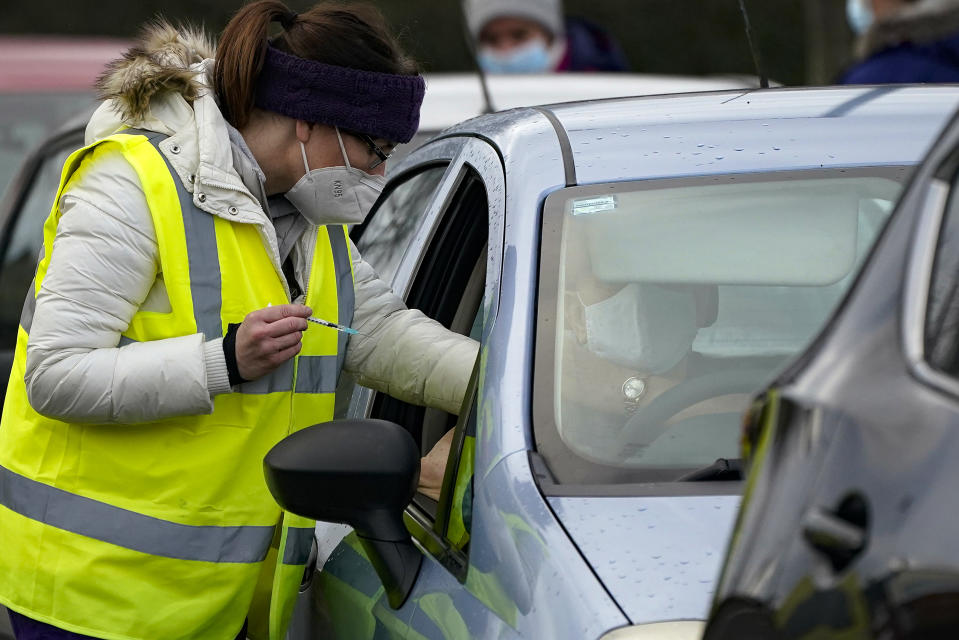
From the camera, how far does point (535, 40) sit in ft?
27.3

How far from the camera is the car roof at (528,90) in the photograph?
19.0 ft

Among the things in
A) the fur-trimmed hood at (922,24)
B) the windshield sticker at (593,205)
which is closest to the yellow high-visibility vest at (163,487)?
the windshield sticker at (593,205)

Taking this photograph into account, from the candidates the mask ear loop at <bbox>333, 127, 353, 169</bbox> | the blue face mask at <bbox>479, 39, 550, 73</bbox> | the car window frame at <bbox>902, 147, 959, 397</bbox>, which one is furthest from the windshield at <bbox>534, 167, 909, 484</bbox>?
the blue face mask at <bbox>479, 39, 550, 73</bbox>

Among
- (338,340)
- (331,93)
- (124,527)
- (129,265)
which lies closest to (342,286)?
(338,340)

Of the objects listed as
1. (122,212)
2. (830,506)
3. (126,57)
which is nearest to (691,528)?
(830,506)

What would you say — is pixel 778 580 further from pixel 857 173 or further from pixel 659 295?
pixel 857 173

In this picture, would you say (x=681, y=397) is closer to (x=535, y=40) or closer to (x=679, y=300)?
(x=679, y=300)

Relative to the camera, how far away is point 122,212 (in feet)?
8.78

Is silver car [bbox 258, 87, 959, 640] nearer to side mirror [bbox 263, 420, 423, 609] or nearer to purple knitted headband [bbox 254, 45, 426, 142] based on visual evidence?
side mirror [bbox 263, 420, 423, 609]

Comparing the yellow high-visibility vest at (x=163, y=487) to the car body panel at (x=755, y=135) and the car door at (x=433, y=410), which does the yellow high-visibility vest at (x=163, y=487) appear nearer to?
the car door at (x=433, y=410)

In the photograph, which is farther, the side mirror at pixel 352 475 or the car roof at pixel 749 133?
the car roof at pixel 749 133

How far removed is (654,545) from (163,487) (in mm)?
1031

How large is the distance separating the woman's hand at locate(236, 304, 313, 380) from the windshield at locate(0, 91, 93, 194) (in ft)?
17.2

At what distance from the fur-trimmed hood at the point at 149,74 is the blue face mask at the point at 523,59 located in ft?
17.7
